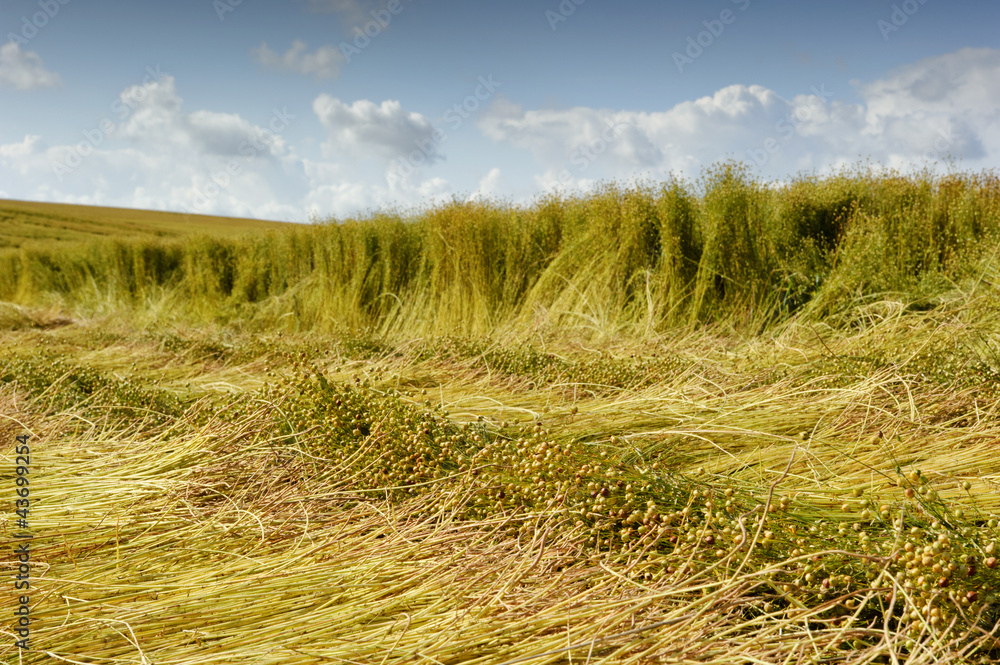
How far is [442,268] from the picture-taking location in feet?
22.3

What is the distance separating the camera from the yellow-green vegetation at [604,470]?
151 cm

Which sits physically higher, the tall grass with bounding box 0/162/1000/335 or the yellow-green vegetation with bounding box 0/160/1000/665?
the tall grass with bounding box 0/162/1000/335

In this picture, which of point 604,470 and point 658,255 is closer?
point 604,470

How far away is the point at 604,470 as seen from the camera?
6.48 ft

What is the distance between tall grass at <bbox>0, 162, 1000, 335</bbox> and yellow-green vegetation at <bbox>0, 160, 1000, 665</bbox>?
39 millimetres

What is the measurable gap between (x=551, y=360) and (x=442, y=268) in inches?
110

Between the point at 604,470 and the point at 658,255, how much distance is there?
4195 mm

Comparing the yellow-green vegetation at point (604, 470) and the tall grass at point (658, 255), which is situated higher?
the tall grass at point (658, 255)

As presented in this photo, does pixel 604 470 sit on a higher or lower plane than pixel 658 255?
lower

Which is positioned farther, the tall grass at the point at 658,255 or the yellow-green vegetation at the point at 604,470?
the tall grass at the point at 658,255

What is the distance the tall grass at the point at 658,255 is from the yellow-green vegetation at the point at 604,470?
39 mm

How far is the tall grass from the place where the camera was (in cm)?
536

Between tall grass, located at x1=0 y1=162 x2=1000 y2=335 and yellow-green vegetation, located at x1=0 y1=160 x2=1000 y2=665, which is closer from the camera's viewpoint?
yellow-green vegetation, located at x1=0 y1=160 x2=1000 y2=665

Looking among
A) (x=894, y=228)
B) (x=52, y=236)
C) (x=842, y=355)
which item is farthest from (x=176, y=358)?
(x=52, y=236)
